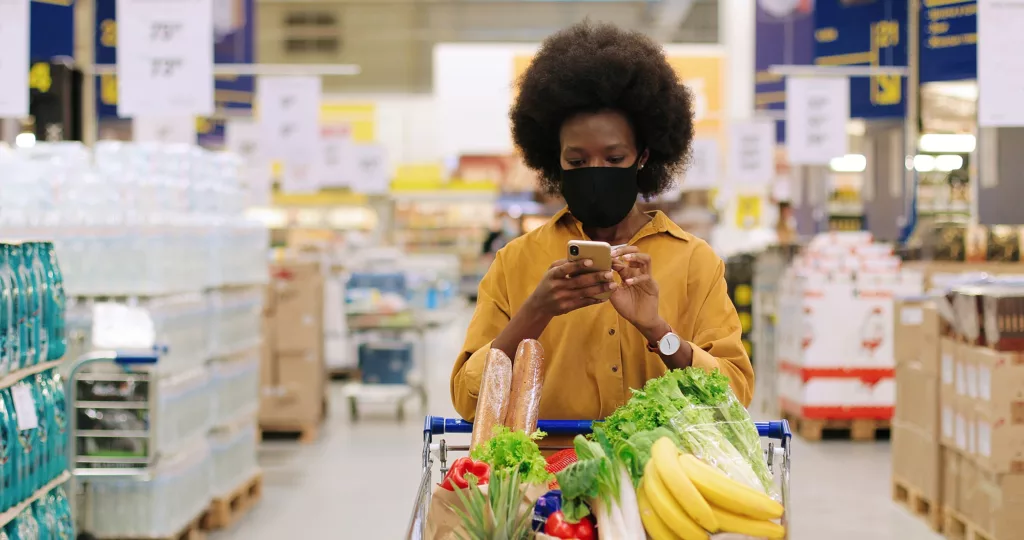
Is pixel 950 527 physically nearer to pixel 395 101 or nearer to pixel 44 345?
pixel 44 345

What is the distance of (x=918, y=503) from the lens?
20.0 feet

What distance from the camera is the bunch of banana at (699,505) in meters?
1.73

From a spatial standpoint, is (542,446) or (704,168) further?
(704,168)

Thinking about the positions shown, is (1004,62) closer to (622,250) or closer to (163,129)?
(622,250)

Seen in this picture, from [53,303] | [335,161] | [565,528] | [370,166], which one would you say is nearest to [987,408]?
[565,528]

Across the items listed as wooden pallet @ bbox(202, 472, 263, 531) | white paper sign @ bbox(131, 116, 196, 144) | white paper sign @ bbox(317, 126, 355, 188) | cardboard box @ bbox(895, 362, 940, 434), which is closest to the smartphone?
cardboard box @ bbox(895, 362, 940, 434)

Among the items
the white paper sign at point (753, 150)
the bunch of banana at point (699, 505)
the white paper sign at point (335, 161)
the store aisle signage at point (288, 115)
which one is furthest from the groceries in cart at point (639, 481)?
the white paper sign at point (335, 161)

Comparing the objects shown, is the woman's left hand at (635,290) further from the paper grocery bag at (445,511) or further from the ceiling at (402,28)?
the ceiling at (402,28)

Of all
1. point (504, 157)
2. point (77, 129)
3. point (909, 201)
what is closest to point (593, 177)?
point (77, 129)

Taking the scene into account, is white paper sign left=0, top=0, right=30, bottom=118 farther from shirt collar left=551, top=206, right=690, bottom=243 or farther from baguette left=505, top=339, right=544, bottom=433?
baguette left=505, top=339, right=544, bottom=433

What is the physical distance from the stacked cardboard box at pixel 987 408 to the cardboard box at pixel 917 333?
0.75 feet

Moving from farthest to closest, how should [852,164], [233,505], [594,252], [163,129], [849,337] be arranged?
[852,164] < [163,129] < [849,337] < [233,505] < [594,252]

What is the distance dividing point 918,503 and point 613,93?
14.9 feet

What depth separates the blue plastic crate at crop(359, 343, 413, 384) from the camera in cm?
1041
